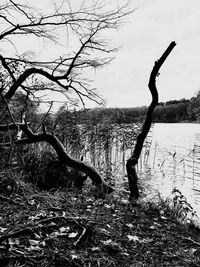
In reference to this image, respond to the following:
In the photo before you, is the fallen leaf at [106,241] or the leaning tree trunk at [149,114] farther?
the leaning tree trunk at [149,114]

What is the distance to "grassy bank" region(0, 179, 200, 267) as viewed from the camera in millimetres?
3141

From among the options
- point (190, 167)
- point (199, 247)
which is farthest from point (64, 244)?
point (190, 167)

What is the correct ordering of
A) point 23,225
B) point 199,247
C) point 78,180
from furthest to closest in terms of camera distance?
point 78,180, point 199,247, point 23,225

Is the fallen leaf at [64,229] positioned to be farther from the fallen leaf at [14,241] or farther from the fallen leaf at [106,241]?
the fallen leaf at [14,241]

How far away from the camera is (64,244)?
344 centimetres

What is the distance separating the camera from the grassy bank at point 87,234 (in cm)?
314

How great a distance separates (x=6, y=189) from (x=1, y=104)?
2.54 meters

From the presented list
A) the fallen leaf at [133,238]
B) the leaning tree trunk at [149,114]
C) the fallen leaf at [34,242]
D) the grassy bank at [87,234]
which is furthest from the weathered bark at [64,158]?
the fallen leaf at [34,242]

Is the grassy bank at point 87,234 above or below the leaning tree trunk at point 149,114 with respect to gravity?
below

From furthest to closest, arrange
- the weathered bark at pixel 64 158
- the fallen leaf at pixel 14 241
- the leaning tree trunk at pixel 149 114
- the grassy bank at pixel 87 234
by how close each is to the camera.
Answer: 1. the weathered bark at pixel 64 158
2. the leaning tree trunk at pixel 149 114
3. the fallen leaf at pixel 14 241
4. the grassy bank at pixel 87 234

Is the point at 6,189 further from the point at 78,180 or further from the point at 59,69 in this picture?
the point at 59,69

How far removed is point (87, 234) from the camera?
3738 mm

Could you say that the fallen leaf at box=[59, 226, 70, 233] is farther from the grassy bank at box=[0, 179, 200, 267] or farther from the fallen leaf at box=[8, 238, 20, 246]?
the fallen leaf at box=[8, 238, 20, 246]

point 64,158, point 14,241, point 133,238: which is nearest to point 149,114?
point 64,158
